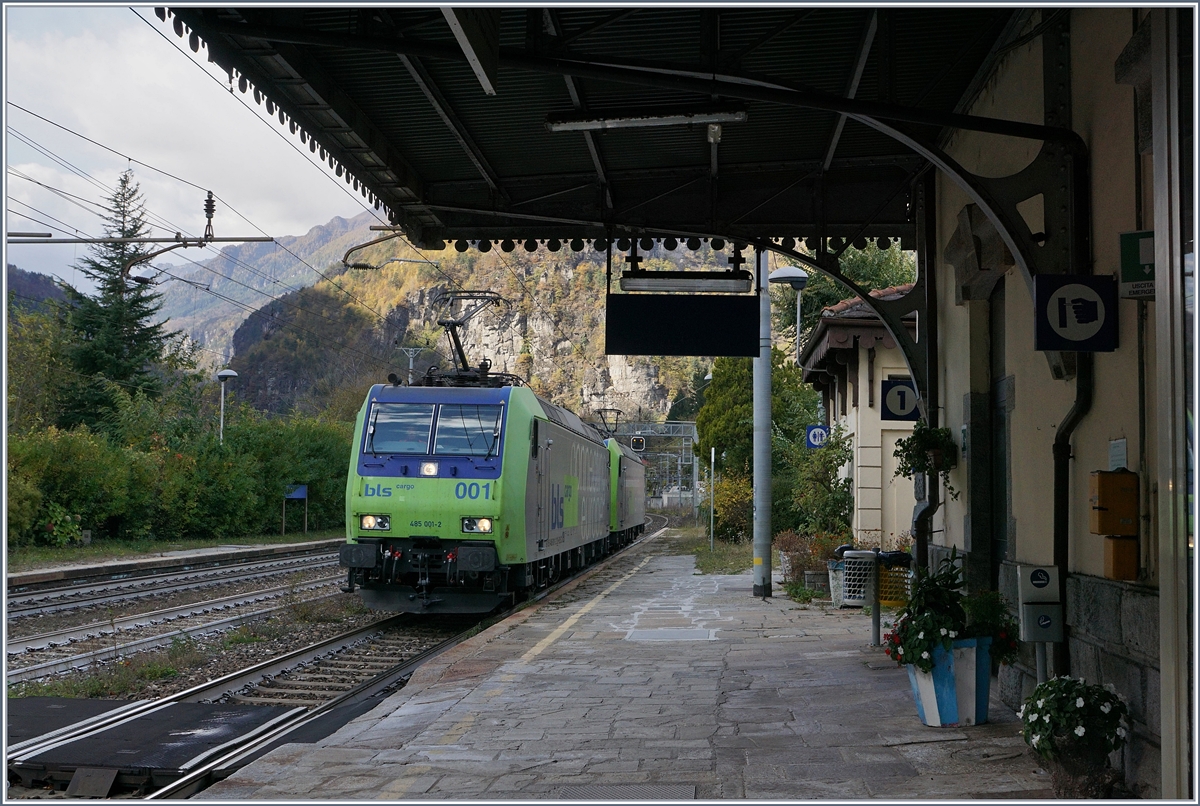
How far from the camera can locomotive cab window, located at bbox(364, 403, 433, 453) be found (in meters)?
13.2

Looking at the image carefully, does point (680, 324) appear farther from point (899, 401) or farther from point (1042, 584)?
point (1042, 584)

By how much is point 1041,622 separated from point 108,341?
3877cm

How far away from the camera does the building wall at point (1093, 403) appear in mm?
5062

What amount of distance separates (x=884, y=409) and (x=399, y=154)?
534cm

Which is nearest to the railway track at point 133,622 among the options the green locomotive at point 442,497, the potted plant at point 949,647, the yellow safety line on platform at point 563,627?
the green locomotive at point 442,497

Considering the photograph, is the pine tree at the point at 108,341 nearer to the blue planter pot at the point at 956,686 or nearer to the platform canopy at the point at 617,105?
the platform canopy at the point at 617,105

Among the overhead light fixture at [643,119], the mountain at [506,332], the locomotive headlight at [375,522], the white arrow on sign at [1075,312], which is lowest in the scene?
the locomotive headlight at [375,522]

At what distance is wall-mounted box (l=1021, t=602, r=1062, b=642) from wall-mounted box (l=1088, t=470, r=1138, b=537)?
3.15ft

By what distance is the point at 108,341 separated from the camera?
39125mm

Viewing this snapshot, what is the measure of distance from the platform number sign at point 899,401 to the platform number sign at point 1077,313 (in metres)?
5.29

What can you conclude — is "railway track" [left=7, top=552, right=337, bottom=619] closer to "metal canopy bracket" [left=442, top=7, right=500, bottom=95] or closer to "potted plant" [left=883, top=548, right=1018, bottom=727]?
"metal canopy bracket" [left=442, top=7, right=500, bottom=95]

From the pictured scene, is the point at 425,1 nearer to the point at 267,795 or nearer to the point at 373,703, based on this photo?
the point at 267,795

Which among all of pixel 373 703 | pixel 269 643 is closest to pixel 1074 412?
pixel 373 703

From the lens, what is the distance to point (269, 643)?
11.8 metres
